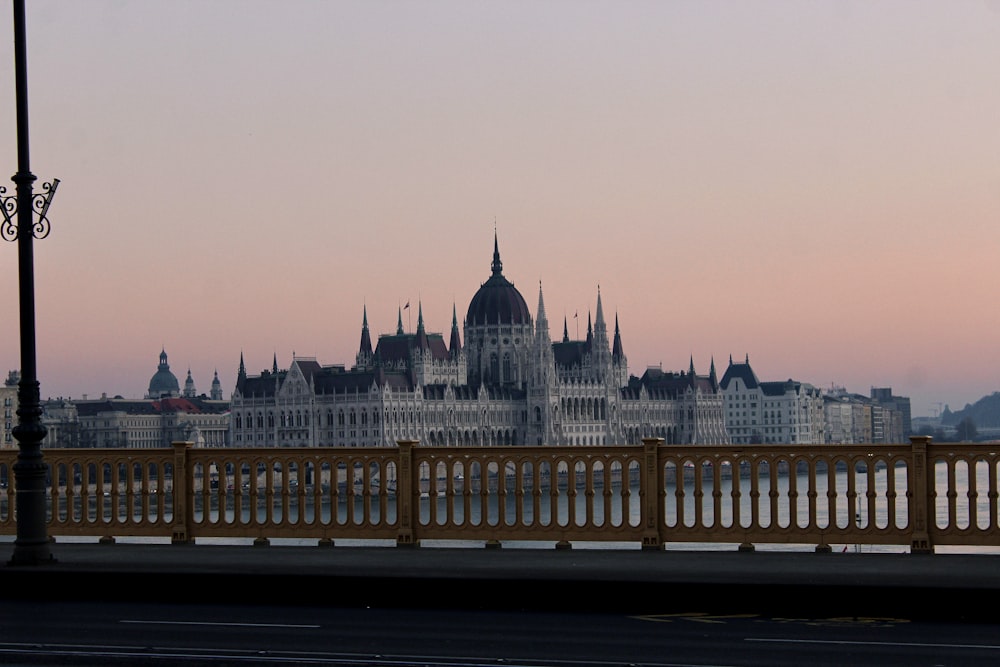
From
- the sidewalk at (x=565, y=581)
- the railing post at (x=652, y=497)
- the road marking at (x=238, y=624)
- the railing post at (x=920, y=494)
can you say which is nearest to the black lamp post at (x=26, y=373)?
the sidewalk at (x=565, y=581)

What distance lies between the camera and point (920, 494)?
15266 millimetres

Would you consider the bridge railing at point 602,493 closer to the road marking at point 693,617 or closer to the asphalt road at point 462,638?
the road marking at point 693,617

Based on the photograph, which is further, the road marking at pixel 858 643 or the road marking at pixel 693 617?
the road marking at pixel 693 617

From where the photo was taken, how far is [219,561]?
15.3 m

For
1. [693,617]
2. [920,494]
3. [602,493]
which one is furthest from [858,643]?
[602,493]

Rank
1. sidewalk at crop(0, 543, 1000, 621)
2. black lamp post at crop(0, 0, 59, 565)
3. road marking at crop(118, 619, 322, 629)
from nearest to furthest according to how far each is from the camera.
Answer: road marking at crop(118, 619, 322, 629) → sidewalk at crop(0, 543, 1000, 621) → black lamp post at crop(0, 0, 59, 565)

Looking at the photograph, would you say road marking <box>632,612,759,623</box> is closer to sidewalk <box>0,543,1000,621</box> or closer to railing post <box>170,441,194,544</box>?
sidewalk <box>0,543,1000,621</box>

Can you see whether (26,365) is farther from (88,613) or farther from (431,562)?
(431,562)

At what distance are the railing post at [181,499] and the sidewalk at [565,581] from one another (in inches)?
53.6

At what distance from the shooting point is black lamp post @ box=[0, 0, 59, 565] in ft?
49.6

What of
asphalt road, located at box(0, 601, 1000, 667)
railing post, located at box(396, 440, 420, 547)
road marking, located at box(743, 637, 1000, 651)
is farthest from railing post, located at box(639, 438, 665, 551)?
road marking, located at box(743, 637, 1000, 651)

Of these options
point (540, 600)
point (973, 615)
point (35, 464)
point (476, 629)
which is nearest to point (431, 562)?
point (540, 600)

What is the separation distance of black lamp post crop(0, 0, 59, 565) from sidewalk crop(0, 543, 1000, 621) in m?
0.35

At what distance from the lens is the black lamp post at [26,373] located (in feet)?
49.6
